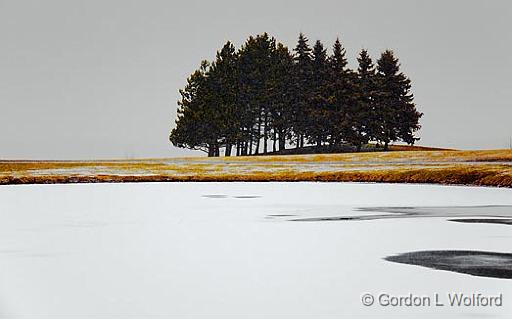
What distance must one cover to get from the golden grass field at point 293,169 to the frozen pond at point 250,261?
11.9 m

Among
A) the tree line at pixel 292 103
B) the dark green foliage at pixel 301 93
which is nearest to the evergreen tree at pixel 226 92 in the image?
the tree line at pixel 292 103

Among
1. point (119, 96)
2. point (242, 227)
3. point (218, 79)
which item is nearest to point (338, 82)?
point (218, 79)

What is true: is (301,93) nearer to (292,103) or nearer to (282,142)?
(292,103)

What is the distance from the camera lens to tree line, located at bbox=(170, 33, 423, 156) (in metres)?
41.0

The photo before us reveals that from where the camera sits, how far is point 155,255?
753 centimetres

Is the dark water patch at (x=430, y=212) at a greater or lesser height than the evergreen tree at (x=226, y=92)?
lesser

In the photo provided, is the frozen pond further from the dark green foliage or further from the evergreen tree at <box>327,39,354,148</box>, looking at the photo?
the dark green foliage

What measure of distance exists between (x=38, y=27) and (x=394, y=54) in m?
19.5

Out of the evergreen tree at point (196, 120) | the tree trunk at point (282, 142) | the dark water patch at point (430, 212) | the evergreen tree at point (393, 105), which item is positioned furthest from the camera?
the tree trunk at point (282, 142)

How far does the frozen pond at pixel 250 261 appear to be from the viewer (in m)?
5.01

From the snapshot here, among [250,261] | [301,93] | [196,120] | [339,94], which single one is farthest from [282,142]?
[250,261]

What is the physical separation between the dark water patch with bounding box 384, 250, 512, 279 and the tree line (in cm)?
3307

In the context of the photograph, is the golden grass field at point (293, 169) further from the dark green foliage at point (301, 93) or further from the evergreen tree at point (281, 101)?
the evergreen tree at point (281, 101)

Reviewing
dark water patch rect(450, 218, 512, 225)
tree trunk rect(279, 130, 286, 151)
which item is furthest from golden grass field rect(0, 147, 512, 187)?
dark water patch rect(450, 218, 512, 225)
